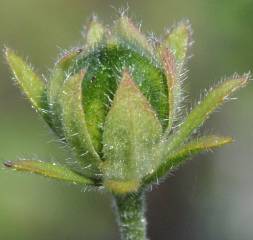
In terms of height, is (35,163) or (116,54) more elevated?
(116,54)

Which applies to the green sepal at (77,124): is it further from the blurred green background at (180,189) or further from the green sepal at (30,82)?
the blurred green background at (180,189)

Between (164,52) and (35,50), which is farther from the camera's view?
(35,50)

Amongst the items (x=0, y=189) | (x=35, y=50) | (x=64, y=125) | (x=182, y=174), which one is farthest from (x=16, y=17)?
(x=64, y=125)

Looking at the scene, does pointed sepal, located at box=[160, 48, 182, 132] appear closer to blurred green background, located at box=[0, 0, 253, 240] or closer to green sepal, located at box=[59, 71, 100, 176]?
green sepal, located at box=[59, 71, 100, 176]

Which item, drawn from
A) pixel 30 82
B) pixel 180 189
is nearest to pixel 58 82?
pixel 30 82

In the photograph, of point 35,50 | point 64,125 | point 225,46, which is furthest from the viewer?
point 35,50

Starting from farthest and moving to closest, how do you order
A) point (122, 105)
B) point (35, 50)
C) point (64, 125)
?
point (35, 50)
point (64, 125)
point (122, 105)

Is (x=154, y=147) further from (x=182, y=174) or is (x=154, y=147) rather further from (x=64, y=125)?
(x=182, y=174)

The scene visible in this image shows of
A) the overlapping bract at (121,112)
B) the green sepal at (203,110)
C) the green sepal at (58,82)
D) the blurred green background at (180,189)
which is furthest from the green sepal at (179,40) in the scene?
the blurred green background at (180,189)

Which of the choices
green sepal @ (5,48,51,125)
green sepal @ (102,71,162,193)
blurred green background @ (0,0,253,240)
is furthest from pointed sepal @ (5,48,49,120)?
blurred green background @ (0,0,253,240)
